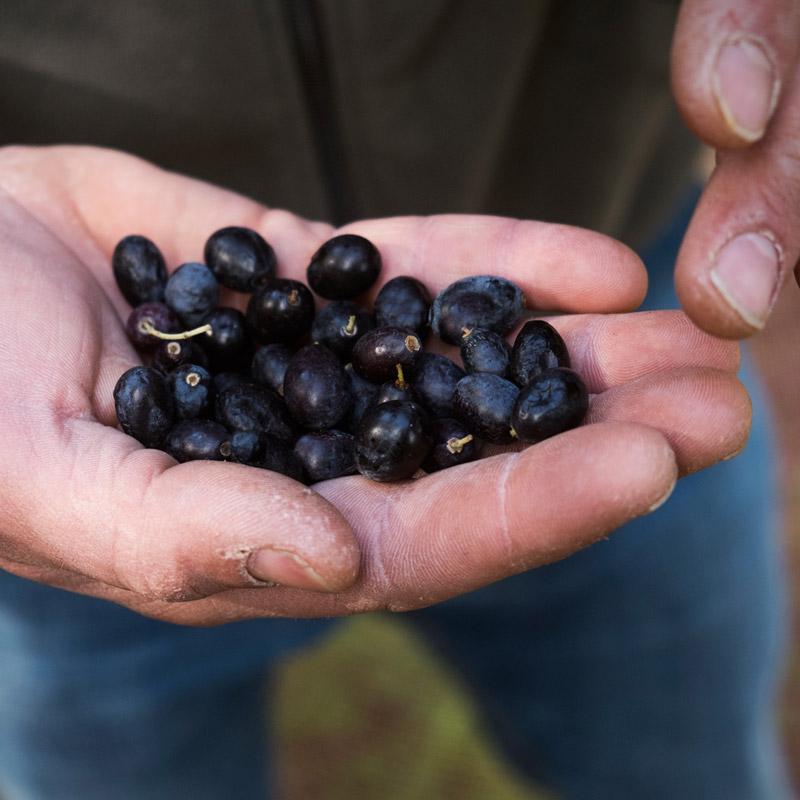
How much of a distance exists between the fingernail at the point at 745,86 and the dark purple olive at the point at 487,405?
2.47 feet

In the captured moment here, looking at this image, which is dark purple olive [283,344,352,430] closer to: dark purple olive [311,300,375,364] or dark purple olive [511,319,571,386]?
dark purple olive [311,300,375,364]

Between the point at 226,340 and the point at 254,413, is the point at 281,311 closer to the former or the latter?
the point at 226,340

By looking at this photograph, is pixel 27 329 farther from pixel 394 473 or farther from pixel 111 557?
pixel 394 473

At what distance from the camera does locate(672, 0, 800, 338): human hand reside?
1135 millimetres

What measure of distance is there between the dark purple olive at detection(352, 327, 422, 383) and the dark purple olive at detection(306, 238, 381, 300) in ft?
0.67

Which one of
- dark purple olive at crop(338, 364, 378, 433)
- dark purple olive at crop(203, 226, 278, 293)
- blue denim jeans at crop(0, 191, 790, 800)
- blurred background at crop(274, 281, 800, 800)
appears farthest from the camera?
blurred background at crop(274, 281, 800, 800)

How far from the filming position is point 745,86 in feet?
3.69

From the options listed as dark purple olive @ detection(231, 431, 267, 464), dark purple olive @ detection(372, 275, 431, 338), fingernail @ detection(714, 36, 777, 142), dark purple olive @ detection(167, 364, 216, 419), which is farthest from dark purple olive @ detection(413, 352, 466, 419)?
fingernail @ detection(714, 36, 777, 142)

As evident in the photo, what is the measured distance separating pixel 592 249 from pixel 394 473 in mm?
747

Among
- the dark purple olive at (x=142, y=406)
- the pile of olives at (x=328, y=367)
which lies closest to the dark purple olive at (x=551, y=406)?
the pile of olives at (x=328, y=367)

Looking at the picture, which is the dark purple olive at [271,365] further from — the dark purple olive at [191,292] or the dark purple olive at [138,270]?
the dark purple olive at [138,270]

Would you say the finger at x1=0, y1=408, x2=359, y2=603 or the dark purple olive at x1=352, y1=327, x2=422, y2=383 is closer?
the finger at x1=0, y1=408, x2=359, y2=603

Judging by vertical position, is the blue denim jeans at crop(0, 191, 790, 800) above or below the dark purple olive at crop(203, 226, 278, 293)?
below

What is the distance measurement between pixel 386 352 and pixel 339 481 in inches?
15.3
